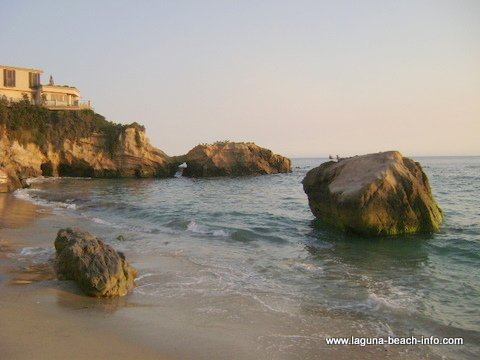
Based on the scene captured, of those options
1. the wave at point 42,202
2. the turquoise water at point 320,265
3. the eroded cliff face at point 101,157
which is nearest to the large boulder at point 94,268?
the turquoise water at point 320,265

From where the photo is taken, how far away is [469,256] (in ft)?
36.3

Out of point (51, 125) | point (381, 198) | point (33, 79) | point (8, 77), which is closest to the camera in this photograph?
point (381, 198)

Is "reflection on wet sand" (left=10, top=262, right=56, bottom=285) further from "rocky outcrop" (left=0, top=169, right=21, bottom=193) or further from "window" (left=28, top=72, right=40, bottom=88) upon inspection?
"window" (left=28, top=72, right=40, bottom=88)

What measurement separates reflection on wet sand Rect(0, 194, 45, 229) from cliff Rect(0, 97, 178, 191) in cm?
2168

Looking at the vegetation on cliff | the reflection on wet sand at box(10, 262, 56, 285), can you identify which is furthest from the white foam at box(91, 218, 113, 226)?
the vegetation on cliff

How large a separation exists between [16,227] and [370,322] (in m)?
12.4

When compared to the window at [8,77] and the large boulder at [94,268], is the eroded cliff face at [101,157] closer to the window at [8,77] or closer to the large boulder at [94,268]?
the window at [8,77]

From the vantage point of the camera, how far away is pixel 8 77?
1937 inches

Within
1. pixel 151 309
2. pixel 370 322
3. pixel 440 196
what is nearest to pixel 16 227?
pixel 151 309

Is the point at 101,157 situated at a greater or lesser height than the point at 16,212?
greater

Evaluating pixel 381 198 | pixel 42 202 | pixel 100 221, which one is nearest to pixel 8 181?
pixel 42 202

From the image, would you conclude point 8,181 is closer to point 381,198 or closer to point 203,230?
point 203,230

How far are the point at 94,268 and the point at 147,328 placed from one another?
2.03 metres

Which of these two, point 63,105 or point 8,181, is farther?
point 63,105
